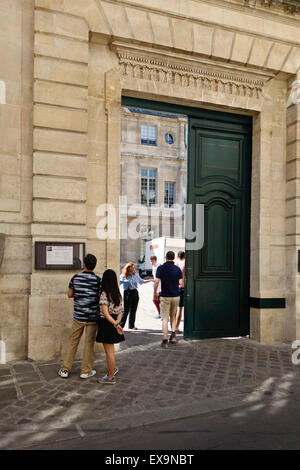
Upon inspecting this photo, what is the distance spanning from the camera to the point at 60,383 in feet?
15.9

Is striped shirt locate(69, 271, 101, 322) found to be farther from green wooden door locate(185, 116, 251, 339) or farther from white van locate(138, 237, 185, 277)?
white van locate(138, 237, 185, 277)

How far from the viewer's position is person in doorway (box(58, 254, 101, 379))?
4.96 meters

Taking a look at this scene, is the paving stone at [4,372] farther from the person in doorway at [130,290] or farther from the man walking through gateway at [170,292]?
the person in doorway at [130,290]

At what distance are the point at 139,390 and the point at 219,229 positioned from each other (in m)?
3.91

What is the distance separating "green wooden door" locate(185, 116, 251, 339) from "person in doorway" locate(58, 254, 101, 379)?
8.97ft

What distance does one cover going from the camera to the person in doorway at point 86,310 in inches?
195

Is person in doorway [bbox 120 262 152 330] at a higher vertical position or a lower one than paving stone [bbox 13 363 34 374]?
higher

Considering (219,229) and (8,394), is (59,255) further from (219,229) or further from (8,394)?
(219,229)

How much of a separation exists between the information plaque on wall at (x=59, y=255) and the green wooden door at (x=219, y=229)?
2.30 m

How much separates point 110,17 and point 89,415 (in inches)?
236

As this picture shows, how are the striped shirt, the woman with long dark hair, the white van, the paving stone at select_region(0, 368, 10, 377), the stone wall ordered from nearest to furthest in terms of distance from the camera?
the woman with long dark hair < the striped shirt < the paving stone at select_region(0, 368, 10, 377) < the stone wall < the white van

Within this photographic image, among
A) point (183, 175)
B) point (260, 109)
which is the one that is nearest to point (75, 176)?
point (260, 109)

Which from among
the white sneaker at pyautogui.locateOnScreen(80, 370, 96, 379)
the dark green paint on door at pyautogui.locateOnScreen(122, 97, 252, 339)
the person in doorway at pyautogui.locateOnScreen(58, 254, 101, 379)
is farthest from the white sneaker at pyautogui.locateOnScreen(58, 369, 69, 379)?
the dark green paint on door at pyautogui.locateOnScreen(122, 97, 252, 339)

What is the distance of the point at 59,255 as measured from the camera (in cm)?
593
